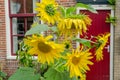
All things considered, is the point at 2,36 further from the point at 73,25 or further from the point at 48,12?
the point at 73,25

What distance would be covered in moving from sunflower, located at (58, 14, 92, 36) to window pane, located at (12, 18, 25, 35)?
19.6ft

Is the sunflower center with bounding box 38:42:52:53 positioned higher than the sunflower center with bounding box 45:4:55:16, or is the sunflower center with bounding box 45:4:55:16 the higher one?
the sunflower center with bounding box 45:4:55:16

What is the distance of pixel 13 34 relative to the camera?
785 centimetres

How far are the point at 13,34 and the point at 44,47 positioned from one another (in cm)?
610

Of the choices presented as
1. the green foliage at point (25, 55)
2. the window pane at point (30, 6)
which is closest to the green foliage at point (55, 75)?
the green foliage at point (25, 55)

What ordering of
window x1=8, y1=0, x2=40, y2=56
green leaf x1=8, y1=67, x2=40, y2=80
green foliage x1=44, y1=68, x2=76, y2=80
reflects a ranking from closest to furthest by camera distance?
green foliage x1=44, y1=68, x2=76, y2=80
green leaf x1=8, y1=67, x2=40, y2=80
window x1=8, y1=0, x2=40, y2=56

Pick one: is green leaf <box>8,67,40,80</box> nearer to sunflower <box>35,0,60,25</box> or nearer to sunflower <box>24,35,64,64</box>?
sunflower <box>24,35,64,64</box>

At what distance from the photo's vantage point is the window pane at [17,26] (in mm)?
7809

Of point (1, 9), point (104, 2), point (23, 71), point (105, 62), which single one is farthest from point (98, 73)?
point (23, 71)

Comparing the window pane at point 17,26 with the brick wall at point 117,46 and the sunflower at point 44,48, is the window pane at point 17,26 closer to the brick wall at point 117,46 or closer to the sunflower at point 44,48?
the brick wall at point 117,46

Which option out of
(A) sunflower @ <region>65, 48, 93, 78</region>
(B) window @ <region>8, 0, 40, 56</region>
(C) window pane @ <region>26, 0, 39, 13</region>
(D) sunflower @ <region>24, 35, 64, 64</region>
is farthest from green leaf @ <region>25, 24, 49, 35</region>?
(C) window pane @ <region>26, 0, 39, 13</region>

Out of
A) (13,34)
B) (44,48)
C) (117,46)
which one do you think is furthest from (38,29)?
(13,34)

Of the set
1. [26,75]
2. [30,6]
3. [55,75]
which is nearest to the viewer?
[55,75]

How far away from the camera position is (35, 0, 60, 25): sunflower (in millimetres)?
1971
